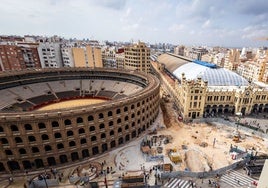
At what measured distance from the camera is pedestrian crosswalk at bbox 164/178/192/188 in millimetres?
41500

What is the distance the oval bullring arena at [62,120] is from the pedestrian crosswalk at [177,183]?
19.3 meters

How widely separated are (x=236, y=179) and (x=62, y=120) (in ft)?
157

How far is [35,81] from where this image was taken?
3056 inches

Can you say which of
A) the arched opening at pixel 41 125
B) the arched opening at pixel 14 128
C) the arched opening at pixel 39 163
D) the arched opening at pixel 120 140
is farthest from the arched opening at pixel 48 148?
the arched opening at pixel 120 140

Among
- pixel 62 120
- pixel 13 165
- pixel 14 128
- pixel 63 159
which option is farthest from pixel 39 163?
pixel 62 120

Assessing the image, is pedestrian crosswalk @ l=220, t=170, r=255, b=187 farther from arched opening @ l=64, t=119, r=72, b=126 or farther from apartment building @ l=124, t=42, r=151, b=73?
apartment building @ l=124, t=42, r=151, b=73

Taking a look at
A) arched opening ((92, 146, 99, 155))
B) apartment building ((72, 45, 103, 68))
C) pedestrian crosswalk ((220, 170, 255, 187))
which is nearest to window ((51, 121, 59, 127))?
arched opening ((92, 146, 99, 155))

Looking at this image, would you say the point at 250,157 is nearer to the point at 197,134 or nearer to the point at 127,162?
the point at 197,134

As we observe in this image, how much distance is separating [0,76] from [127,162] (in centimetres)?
6365

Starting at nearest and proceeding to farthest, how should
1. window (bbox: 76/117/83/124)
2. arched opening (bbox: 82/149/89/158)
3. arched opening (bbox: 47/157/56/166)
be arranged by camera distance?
1. window (bbox: 76/117/83/124)
2. arched opening (bbox: 47/157/56/166)
3. arched opening (bbox: 82/149/89/158)

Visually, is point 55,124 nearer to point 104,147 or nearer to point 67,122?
point 67,122

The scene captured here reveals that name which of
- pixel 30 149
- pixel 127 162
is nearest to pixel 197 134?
pixel 127 162

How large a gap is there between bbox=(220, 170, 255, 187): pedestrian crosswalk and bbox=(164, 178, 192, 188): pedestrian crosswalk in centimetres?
950

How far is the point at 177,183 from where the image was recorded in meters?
42.3
